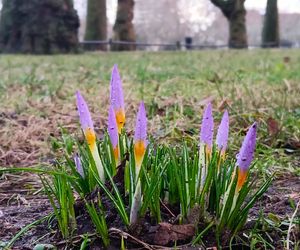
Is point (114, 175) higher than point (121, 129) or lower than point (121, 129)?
lower

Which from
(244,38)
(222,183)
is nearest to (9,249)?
(222,183)

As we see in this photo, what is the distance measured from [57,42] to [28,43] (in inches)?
30.4

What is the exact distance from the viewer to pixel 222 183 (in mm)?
1474

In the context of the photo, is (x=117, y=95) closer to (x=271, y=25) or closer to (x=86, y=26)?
(x=86, y=26)

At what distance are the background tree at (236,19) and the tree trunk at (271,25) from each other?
3.61 m

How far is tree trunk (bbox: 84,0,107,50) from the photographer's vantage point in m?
22.5

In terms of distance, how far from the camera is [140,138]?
1.39 m

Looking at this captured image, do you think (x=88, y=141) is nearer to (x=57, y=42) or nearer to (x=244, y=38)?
(x=57, y=42)

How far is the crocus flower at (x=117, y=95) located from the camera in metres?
Result: 1.50

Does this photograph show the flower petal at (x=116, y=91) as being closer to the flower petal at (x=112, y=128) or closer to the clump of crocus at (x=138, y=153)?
the flower petal at (x=112, y=128)

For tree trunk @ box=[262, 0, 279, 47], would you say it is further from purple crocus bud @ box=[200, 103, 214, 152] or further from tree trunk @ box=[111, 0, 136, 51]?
purple crocus bud @ box=[200, 103, 214, 152]

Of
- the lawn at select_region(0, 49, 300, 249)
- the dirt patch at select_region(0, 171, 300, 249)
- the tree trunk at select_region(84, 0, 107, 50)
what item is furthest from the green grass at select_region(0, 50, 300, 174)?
the tree trunk at select_region(84, 0, 107, 50)

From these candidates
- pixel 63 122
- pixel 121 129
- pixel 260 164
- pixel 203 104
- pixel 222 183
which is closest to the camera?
pixel 222 183

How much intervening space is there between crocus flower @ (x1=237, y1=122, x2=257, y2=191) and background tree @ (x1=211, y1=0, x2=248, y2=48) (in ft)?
75.0
